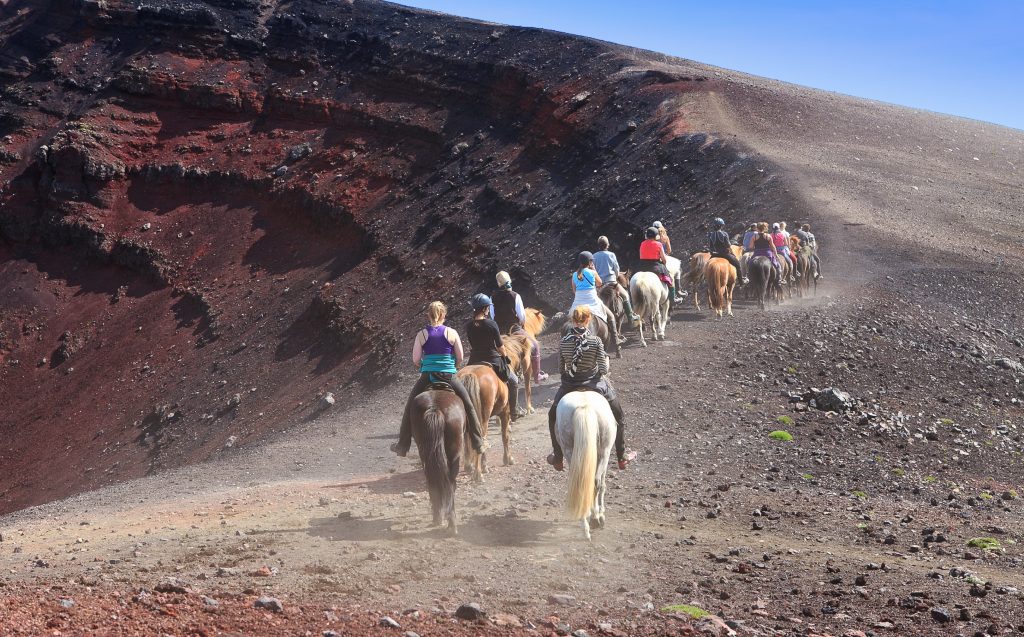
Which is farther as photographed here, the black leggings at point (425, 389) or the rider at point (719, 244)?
the rider at point (719, 244)

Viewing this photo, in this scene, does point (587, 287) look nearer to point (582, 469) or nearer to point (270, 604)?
point (582, 469)

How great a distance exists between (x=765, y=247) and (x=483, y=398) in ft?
39.2

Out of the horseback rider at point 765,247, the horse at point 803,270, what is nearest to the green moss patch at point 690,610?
the horseback rider at point 765,247

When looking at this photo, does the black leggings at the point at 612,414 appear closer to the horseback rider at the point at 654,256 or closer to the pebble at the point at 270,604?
the pebble at the point at 270,604

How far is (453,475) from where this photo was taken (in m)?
10.5

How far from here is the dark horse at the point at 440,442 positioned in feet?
34.0

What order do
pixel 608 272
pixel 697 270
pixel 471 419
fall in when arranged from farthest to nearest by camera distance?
pixel 697 270
pixel 608 272
pixel 471 419

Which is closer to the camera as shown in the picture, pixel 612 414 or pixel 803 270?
pixel 612 414

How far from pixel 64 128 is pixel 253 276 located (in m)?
13.9

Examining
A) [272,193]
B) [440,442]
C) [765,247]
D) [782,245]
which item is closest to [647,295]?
[765,247]

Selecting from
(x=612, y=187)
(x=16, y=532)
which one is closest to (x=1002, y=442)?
(x=16, y=532)

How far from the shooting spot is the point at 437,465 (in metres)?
10.3

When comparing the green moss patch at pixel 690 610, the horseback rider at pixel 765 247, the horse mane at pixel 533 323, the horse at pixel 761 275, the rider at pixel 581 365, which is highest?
the horseback rider at pixel 765 247

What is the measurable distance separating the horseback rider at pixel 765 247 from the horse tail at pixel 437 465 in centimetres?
1349
